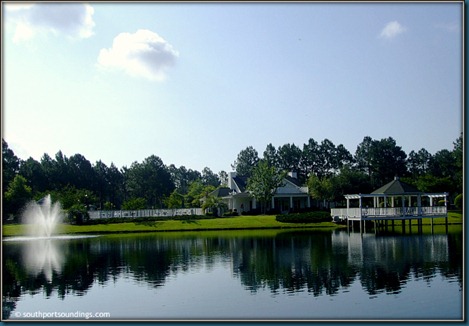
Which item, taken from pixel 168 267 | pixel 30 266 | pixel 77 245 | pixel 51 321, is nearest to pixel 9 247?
pixel 77 245

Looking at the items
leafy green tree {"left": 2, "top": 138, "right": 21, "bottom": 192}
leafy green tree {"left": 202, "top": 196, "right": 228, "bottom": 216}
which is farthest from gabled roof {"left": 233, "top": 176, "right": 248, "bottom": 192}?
leafy green tree {"left": 2, "top": 138, "right": 21, "bottom": 192}

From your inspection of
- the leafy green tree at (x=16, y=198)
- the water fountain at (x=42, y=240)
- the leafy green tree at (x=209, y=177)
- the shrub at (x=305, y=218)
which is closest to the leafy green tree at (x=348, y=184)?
the shrub at (x=305, y=218)

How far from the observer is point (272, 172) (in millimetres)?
62938

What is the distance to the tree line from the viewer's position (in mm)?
67500

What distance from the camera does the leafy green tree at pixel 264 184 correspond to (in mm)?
61312

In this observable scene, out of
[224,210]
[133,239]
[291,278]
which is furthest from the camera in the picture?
[224,210]

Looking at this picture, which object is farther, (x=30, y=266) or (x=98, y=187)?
(x=98, y=187)

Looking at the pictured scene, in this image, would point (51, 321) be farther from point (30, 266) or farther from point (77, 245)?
point (77, 245)

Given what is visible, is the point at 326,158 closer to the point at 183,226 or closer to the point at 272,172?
the point at 272,172

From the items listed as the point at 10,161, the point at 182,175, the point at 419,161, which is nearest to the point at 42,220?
the point at 10,161

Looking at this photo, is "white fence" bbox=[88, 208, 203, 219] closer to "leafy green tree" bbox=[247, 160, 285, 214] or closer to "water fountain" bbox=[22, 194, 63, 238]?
"water fountain" bbox=[22, 194, 63, 238]

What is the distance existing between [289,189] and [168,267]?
42.0 meters

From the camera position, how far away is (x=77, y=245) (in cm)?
3756

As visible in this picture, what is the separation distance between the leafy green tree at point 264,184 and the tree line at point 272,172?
12cm
